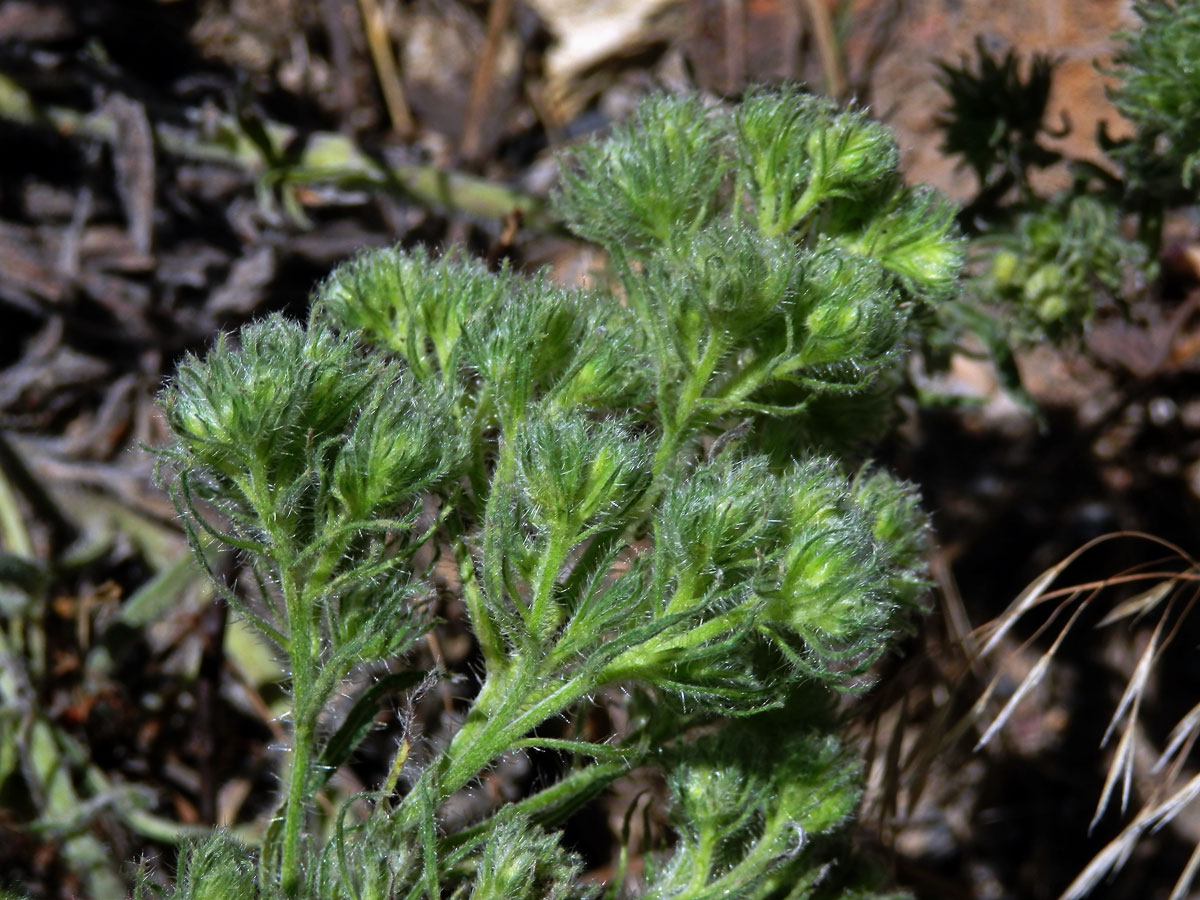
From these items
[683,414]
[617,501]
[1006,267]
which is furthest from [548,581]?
[1006,267]

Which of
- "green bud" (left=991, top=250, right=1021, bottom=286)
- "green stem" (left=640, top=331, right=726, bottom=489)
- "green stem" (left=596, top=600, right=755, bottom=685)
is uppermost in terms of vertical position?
"green stem" (left=640, top=331, right=726, bottom=489)

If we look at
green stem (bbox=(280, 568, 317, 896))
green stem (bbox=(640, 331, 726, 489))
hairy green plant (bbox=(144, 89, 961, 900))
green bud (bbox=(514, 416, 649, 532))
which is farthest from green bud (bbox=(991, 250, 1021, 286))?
green stem (bbox=(280, 568, 317, 896))

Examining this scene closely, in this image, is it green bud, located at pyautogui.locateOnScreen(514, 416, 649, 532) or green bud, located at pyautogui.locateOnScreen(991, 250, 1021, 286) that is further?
green bud, located at pyautogui.locateOnScreen(991, 250, 1021, 286)

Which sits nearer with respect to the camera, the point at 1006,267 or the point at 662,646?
the point at 662,646

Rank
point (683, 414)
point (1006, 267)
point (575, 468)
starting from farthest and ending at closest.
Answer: point (1006, 267) → point (683, 414) → point (575, 468)

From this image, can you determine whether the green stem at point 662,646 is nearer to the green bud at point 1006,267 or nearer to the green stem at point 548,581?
the green stem at point 548,581

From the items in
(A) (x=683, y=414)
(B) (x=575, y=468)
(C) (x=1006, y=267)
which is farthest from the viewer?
(C) (x=1006, y=267)

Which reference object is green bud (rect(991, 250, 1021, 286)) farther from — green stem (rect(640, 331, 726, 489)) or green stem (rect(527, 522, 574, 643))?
green stem (rect(527, 522, 574, 643))

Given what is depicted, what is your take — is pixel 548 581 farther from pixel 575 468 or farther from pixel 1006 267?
pixel 1006 267

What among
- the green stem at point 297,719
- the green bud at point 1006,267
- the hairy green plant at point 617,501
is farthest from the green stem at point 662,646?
the green bud at point 1006,267
